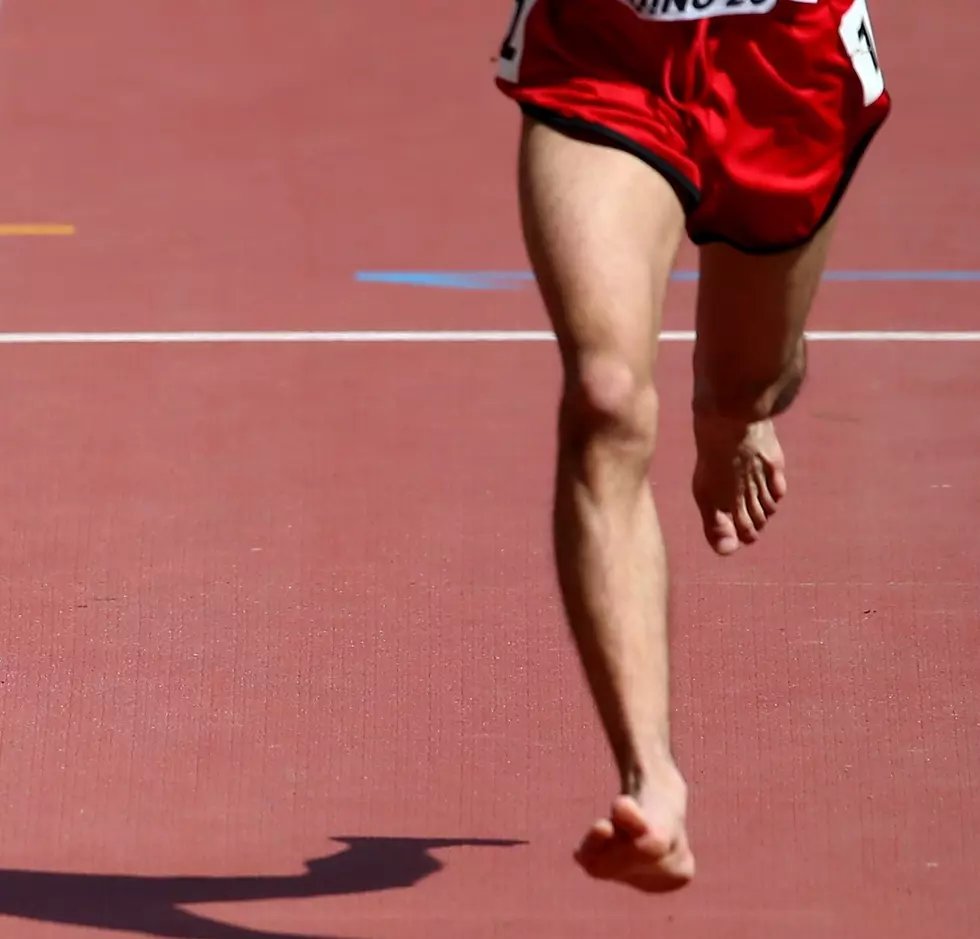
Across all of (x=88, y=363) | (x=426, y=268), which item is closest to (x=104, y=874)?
(x=88, y=363)

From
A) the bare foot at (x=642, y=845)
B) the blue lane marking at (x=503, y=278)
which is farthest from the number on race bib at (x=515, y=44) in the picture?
the blue lane marking at (x=503, y=278)

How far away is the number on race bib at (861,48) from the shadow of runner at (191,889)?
1.53 meters

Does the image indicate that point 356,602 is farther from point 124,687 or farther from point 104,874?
point 104,874

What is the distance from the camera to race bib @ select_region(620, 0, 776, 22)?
3113 millimetres

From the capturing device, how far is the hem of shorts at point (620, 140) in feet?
10.1

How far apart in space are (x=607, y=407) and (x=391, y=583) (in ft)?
6.73

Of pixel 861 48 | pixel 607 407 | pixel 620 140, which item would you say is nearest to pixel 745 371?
pixel 861 48

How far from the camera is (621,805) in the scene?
2.75 metres

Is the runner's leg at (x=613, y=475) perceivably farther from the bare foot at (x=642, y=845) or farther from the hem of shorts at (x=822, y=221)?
the hem of shorts at (x=822, y=221)

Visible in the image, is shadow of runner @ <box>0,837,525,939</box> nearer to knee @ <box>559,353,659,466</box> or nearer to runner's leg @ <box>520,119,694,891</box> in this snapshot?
runner's leg @ <box>520,119,694,891</box>

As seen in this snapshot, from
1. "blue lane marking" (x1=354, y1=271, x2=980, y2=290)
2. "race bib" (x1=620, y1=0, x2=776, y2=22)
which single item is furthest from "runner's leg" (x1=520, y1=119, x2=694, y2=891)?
"blue lane marking" (x1=354, y1=271, x2=980, y2=290)

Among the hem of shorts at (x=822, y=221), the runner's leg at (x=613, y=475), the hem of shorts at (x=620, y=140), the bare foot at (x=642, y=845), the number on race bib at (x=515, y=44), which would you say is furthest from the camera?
the hem of shorts at (x=822, y=221)

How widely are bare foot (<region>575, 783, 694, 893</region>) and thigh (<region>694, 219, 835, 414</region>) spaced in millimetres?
1018

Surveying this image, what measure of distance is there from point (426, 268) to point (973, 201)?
1948 millimetres
